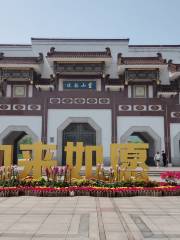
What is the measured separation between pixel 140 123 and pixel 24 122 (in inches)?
299

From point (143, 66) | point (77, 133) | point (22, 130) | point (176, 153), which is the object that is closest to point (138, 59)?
point (143, 66)

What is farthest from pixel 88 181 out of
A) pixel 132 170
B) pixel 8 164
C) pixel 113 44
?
pixel 113 44

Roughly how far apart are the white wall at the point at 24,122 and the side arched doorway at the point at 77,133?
1404mm

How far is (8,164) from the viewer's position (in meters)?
12.9

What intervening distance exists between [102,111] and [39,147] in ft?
32.0

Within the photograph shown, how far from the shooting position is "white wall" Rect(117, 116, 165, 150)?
21672 mm

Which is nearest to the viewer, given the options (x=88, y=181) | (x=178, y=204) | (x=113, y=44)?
(x=178, y=204)

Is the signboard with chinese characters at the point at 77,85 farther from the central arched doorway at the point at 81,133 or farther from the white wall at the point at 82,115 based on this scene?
the central arched doorway at the point at 81,133

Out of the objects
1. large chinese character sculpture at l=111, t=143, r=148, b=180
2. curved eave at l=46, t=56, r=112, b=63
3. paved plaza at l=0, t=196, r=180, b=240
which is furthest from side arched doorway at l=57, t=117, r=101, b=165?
paved plaza at l=0, t=196, r=180, b=240

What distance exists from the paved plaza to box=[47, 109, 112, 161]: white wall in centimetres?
1140

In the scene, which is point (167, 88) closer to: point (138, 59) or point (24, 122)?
point (138, 59)

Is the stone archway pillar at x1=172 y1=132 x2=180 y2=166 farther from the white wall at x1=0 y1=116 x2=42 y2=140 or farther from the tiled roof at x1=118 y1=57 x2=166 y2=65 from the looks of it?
the white wall at x1=0 y1=116 x2=42 y2=140

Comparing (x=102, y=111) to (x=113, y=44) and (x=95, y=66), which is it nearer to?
(x=95, y=66)

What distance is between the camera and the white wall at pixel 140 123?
21672mm
